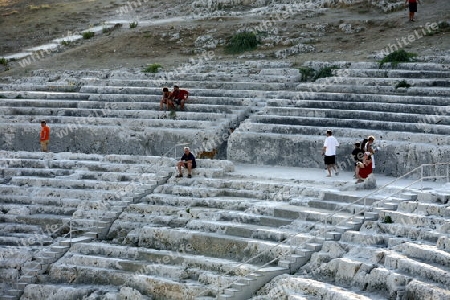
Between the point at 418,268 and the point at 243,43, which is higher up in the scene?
the point at 243,43

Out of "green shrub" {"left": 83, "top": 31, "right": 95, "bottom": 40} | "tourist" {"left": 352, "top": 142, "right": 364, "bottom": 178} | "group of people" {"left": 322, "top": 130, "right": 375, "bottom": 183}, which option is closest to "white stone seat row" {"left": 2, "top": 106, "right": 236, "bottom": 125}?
"group of people" {"left": 322, "top": 130, "right": 375, "bottom": 183}

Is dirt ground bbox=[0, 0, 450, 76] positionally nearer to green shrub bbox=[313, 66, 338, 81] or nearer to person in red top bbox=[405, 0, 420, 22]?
person in red top bbox=[405, 0, 420, 22]

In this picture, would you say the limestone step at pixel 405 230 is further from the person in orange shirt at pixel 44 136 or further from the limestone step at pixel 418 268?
the person in orange shirt at pixel 44 136

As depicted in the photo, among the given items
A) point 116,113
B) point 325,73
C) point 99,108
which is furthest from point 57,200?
point 325,73

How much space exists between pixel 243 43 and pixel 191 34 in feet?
9.09

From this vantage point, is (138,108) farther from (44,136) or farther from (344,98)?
(344,98)

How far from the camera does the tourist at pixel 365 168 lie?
854 inches

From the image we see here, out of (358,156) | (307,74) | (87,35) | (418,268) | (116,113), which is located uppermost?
(87,35)

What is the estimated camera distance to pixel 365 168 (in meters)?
21.8

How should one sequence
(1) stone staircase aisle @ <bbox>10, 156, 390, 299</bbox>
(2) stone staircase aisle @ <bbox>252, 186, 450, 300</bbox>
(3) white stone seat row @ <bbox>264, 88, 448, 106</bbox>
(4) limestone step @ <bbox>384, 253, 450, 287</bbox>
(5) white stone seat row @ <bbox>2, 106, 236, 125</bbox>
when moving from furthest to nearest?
(5) white stone seat row @ <bbox>2, 106, 236, 125</bbox> < (3) white stone seat row @ <bbox>264, 88, 448, 106</bbox> < (1) stone staircase aisle @ <bbox>10, 156, 390, 299</bbox> < (2) stone staircase aisle @ <bbox>252, 186, 450, 300</bbox> < (4) limestone step @ <bbox>384, 253, 450, 287</bbox>

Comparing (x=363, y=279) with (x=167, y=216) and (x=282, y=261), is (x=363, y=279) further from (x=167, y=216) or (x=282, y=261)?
(x=167, y=216)

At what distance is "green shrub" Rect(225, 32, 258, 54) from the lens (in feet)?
105

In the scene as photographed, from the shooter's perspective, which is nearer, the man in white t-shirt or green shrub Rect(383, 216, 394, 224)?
green shrub Rect(383, 216, 394, 224)

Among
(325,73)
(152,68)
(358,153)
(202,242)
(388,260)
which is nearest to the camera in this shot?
(388,260)
